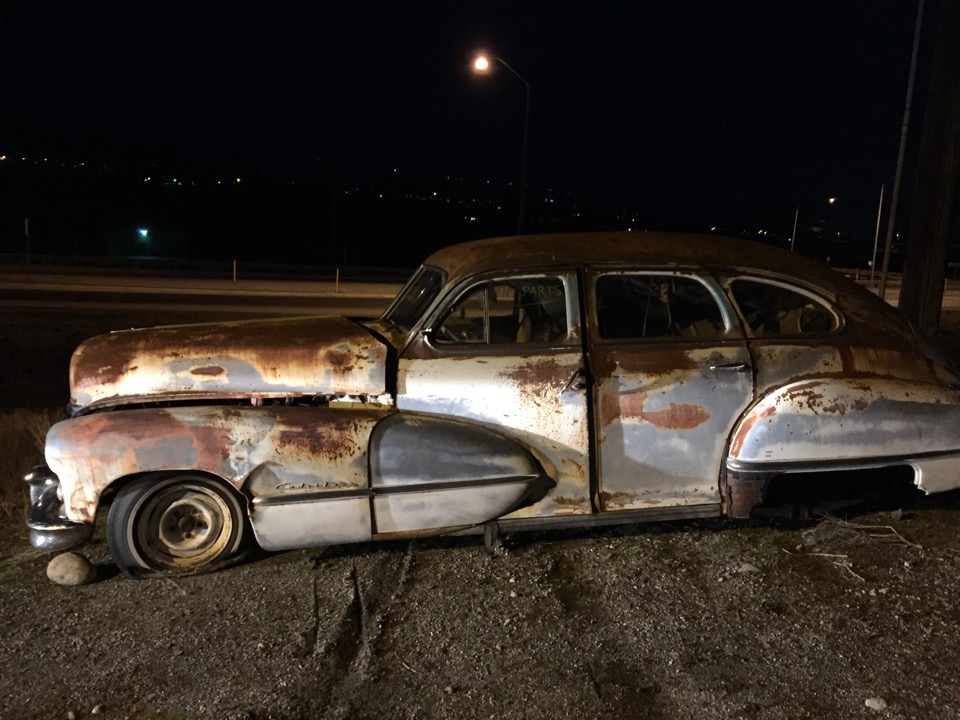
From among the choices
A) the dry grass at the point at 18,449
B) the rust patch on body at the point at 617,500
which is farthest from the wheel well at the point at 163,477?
the rust patch on body at the point at 617,500

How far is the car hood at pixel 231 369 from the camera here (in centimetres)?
376

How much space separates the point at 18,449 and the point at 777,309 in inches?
209

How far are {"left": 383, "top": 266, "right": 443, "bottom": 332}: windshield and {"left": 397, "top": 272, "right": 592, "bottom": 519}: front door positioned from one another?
0.88 ft

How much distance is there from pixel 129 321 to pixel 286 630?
1172cm

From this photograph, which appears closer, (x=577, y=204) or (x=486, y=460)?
(x=486, y=460)

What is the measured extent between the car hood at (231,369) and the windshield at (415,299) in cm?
34

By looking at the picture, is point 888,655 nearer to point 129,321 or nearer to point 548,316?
point 548,316

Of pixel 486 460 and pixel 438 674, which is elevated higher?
pixel 486 460

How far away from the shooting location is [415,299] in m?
4.46

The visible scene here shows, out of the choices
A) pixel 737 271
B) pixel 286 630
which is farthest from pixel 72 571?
pixel 737 271

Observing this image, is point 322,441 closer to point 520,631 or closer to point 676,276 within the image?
point 520,631

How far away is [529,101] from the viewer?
60.3 ft

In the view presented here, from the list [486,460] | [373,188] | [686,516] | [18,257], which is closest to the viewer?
[486,460]

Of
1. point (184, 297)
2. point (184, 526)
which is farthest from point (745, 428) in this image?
point (184, 297)
